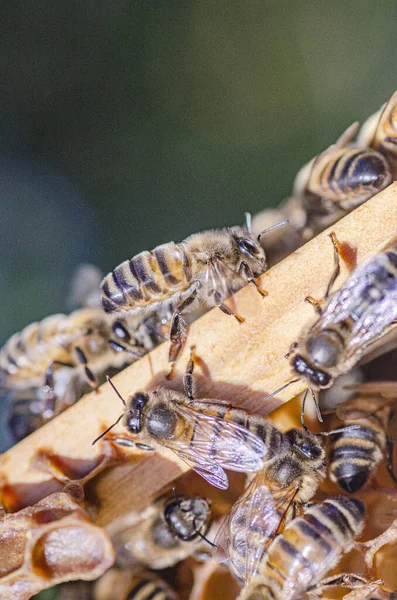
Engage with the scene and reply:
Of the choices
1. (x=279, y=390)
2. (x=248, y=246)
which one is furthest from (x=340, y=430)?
(x=248, y=246)

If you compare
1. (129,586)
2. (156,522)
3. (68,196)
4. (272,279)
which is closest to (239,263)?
(272,279)

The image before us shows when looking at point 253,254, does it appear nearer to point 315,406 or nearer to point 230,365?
point 230,365

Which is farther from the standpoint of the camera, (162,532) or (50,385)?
(50,385)

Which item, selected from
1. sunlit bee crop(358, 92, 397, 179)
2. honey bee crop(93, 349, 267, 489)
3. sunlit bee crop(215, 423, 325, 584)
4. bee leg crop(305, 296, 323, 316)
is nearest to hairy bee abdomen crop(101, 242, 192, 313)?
honey bee crop(93, 349, 267, 489)

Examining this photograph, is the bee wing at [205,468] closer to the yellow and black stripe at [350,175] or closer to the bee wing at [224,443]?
the bee wing at [224,443]

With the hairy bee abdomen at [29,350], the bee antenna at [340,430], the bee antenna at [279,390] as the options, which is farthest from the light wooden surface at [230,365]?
the hairy bee abdomen at [29,350]

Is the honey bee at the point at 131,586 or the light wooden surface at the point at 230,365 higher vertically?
the light wooden surface at the point at 230,365

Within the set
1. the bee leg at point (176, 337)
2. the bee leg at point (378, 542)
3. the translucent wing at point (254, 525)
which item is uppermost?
the bee leg at point (176, 337)
